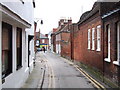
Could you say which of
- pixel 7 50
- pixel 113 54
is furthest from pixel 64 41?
pixel 7 50

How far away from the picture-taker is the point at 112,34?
11656 millimetres

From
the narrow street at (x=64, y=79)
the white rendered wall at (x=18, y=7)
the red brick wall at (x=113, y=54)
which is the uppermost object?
the white rendered wall at (x=18, y=7)

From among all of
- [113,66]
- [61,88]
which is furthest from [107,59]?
[61,88]

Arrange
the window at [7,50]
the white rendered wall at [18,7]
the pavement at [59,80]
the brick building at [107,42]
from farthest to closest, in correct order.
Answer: the pavement at [59,80] < the brick building at [107,42] < the white rendered wall at [18,7] < the window at [7,50]

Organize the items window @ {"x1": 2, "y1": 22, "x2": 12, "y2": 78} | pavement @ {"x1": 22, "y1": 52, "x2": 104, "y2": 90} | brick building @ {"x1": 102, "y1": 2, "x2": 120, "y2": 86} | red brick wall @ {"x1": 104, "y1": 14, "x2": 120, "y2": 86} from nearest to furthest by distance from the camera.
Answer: window @ {"x1": 2, "y1": 22, "x2": 12, "y2": 78} → red brick wall @ {"x1": 104, "y1": 14, "x2": 120, "y2": 86} → brick building @ {"x1": 102, "y1": 2, "x2": 120, "y2": 86} → pavement @ {"x1": 22, "y1": 52, "x2": 104, "y2": 90}

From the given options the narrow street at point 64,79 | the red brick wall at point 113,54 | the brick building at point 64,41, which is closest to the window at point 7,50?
the narrow street at point 64,79

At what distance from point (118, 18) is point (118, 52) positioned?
1610mm

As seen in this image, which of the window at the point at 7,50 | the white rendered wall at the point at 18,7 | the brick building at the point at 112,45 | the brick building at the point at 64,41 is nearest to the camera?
the window at the point at 7,50

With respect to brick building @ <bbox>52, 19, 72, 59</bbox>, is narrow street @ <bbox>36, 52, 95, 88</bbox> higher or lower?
lower

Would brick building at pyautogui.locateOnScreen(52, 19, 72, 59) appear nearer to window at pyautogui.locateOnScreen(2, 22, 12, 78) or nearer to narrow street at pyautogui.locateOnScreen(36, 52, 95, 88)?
narrow street at pyautogui.locateOnScreen(36, 52, 95, 88)

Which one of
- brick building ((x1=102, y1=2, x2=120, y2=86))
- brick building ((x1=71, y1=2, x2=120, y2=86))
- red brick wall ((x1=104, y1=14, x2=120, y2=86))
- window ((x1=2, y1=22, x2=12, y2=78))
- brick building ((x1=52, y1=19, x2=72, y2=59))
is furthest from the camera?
brick building ((x1=52, y1=19, x2=72, y2=59))

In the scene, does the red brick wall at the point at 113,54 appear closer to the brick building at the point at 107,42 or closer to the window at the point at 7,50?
the brick building at the point at 107,42

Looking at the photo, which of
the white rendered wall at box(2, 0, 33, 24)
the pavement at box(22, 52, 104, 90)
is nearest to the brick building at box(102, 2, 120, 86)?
the pavement at box(22, 52, 104, 90)

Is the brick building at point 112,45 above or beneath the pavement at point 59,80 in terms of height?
above
